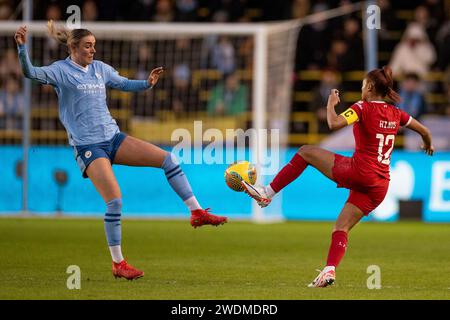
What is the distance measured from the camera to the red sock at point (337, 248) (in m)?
8.87

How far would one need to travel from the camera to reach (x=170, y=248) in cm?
1288

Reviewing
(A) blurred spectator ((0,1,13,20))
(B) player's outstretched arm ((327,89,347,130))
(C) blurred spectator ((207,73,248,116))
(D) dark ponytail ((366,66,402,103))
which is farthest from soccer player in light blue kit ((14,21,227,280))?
(A) blurred spectator ((0,1,13,20))

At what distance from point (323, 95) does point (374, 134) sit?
36.7ft

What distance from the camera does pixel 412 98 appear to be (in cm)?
1948

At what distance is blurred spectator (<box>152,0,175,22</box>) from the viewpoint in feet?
69.0

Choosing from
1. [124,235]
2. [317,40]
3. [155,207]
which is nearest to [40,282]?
[124,235]

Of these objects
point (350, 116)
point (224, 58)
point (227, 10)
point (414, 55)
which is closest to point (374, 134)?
point (350, 116)

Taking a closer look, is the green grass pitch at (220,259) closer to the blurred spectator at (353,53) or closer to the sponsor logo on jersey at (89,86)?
the sponsor logo on jersey at (89,86)

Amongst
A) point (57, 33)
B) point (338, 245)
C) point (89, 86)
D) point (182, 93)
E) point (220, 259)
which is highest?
point (57, 33)

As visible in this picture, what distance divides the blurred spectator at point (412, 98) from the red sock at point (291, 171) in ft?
Result: 34.2

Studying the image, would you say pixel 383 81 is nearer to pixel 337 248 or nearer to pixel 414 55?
pixel 337 248

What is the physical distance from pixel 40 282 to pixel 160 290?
3.70 feet

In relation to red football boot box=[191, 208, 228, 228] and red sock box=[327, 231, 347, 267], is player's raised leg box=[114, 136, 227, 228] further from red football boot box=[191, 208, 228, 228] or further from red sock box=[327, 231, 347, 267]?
red sock box=[327, 231, 347, 267]
